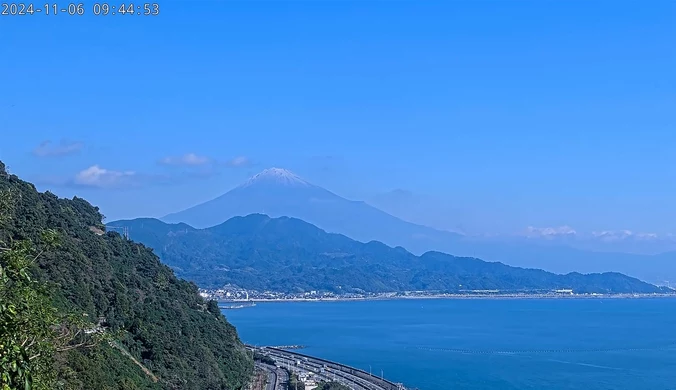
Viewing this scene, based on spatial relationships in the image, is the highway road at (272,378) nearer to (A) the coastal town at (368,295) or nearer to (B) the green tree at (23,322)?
(B) the green tree at (23,322)

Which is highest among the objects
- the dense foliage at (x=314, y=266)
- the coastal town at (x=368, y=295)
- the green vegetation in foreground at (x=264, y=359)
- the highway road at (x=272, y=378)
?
the dense foliage at (x=314, y=266)

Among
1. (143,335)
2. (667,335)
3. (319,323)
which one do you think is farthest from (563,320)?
(143,335)

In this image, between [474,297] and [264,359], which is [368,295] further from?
[264,359]

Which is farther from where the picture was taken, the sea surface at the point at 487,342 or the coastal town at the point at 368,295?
the coastal town at the point at 368,295

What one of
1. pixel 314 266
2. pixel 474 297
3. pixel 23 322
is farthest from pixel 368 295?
pixel 23 322

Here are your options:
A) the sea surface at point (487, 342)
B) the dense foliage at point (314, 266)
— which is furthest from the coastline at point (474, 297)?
the sea surface at point (487, 342)

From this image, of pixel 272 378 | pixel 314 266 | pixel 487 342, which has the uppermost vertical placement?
pixel 314 266
